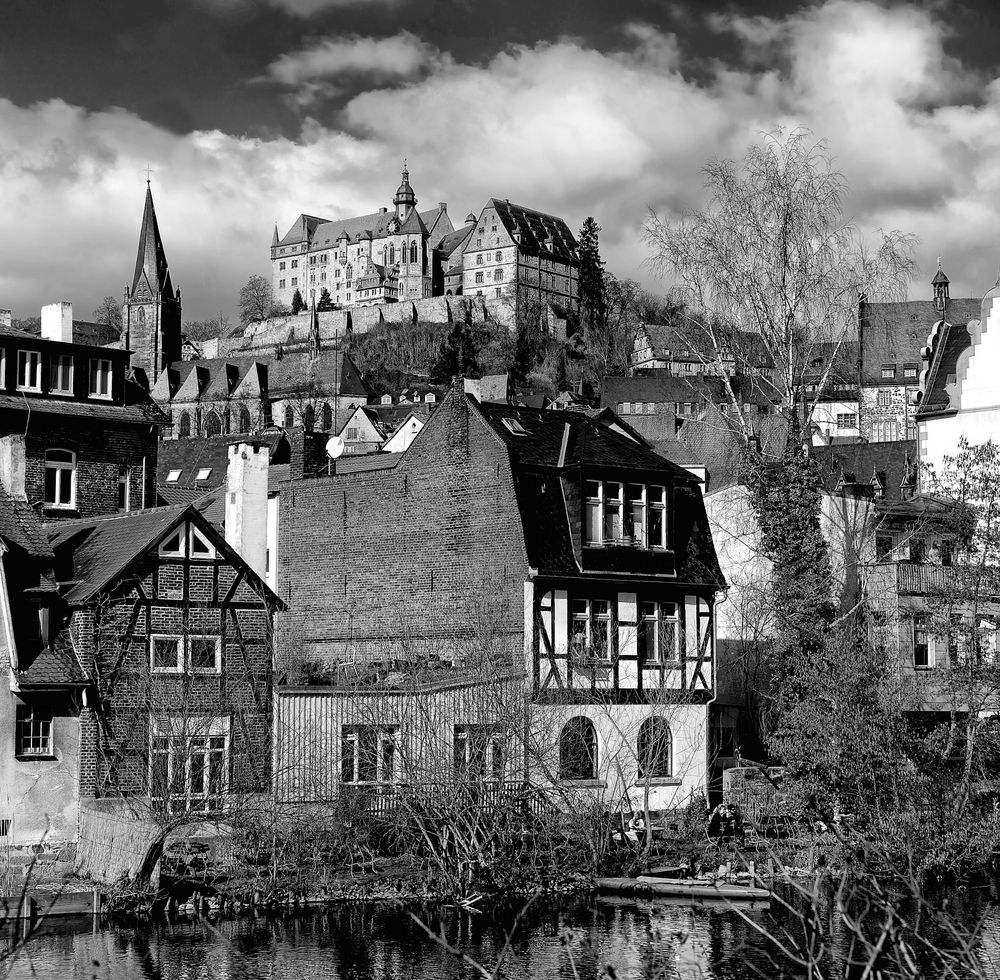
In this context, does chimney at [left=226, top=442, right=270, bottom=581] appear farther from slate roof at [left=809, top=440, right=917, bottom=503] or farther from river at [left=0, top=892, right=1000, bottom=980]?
slate roof at [left=809, top=440, right=917, bottom=503]

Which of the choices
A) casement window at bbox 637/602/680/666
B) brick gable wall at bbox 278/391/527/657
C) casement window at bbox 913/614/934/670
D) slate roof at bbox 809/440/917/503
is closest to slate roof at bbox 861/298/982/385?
slate roof at bbox 809/440/917/503

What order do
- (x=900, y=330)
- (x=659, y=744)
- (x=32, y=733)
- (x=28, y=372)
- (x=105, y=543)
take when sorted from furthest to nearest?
1. (x=900, y=330)
2. (x=28, y=372)
3. (x=659, y=744)
4. (x=105, y=543)
5. (x=32, y=733)

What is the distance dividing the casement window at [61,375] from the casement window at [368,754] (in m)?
16.6

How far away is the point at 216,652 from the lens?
34.7 m

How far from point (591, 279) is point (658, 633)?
522ft

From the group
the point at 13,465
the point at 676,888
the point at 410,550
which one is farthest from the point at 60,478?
the point at 676,888

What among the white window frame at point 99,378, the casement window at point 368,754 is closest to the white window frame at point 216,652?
the casement window at point 368,754

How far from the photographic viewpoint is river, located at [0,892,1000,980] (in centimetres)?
2444

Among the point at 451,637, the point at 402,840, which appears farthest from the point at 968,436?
the point at 402,840

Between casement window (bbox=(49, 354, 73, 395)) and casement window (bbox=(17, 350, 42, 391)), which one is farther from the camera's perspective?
casement window (bbox=(49, 354, 73, 395))

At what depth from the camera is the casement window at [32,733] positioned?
31.3 meters

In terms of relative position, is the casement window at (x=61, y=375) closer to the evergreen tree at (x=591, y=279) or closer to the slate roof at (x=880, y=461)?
the slate roof at (x=880, y=461)

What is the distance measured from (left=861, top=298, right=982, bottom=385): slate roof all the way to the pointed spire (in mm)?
98110

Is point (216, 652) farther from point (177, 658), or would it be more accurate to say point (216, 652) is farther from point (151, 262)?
point (151, 262)
